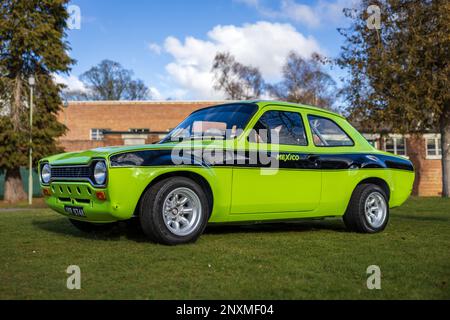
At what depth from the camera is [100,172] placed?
17.6ft

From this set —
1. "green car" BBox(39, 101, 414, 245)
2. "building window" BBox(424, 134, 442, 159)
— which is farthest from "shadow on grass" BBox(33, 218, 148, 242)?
"building window" BBox(424, 134, 442, 159)

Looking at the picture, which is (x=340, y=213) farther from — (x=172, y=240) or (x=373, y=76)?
(x=373, y=76)

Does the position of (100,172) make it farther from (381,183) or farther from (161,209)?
(381,183)

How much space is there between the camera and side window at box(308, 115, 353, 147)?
7004 millimetres

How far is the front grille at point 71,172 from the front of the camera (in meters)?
5.56

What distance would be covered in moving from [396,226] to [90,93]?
57.1 meters

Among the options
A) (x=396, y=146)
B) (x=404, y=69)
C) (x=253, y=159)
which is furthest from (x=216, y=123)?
(x=396, y=146)

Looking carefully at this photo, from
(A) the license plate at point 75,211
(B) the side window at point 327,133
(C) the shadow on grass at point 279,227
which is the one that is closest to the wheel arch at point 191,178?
(A) the license plate at point 75,211

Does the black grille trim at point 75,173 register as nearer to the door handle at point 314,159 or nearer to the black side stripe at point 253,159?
the black side stripe at point 253,159

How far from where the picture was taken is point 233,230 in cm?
743

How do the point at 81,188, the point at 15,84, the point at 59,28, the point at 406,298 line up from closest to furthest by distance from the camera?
1. the point at 406,298
2. the point at 81,188
3. the point at 15,84
4. the point at 59,28

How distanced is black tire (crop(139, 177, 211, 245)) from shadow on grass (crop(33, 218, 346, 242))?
62 cm

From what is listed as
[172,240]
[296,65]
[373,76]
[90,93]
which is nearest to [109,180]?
[172,240]

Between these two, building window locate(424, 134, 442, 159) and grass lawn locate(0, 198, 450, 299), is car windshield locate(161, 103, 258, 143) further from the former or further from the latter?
building window locate(424, 134, 442, 159)
